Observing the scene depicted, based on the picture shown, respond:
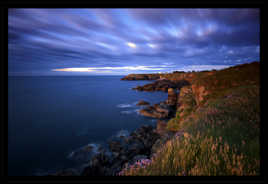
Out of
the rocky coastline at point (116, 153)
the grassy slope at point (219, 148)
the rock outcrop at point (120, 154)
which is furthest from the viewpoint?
the rock outcrop at point (120, 154)

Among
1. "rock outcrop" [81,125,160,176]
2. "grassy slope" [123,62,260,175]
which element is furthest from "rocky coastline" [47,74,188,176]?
"grassy slope" [123,62,260,175]

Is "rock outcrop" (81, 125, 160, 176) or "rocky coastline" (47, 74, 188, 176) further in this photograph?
"rock outcrop" (81, 125, 160, 176)

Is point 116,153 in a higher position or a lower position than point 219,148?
lower

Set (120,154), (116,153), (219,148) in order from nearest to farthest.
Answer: (219,148) → (120,154) → (116,153)

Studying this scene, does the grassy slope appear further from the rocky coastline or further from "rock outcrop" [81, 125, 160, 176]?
"rock outcrop" [81, 125, 160, 176]

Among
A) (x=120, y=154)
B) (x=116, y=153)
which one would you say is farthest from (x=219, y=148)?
(x=116, y=153)

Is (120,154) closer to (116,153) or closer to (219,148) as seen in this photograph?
(116,153)

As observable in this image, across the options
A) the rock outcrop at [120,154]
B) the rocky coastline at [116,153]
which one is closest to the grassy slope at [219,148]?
the rocky coastline at [116,153]

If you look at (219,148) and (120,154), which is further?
(120,154)

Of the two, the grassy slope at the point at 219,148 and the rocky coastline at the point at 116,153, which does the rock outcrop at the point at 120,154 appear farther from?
the grassy slope at the point at 219,148

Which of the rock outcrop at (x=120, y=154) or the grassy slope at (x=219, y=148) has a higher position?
the grassy slope at (x=219, y=148)

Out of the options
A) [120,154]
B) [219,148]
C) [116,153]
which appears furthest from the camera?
[116,153]
